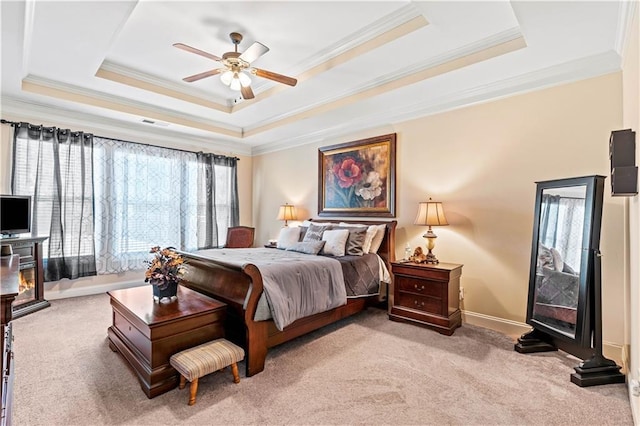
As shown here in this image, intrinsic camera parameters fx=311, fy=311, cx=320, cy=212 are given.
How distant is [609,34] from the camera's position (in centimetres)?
246

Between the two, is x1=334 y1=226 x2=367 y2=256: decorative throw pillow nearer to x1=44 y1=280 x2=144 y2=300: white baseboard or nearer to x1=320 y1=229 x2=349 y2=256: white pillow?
x1=320 y1=229 x2=349 y2=256: white pillow

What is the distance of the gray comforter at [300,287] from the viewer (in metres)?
2.57

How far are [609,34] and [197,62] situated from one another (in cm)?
394

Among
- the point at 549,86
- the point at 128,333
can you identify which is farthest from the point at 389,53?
the point at 128,333

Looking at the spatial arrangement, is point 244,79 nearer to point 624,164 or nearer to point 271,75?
point 271,75

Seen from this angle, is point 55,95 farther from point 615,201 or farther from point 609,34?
point 615,201

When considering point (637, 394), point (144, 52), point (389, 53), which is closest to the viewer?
point (637, 394)

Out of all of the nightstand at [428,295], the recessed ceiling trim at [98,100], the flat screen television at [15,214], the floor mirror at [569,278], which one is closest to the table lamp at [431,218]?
the nightstand at [428,295]

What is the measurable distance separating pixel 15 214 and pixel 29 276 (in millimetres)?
785

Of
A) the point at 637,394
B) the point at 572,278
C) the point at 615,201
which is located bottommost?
the point at 637,394

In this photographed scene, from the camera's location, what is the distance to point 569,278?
2.60m

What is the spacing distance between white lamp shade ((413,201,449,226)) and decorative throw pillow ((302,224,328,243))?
134 cm

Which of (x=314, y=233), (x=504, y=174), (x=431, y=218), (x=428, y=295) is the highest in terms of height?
(x=504, y=174)

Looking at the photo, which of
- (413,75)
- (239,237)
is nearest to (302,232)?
(239,237)
